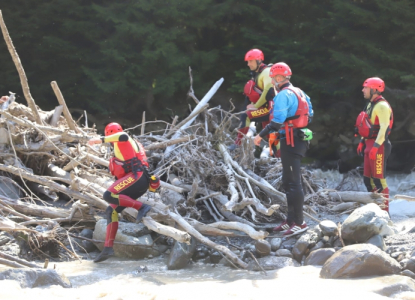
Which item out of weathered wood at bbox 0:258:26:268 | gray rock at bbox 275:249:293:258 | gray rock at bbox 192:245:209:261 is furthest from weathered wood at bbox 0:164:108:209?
gray rock at bbox 275:249:293:258

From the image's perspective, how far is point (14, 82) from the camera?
1384 centimetres

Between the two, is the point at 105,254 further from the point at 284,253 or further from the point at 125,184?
the point at 284,253

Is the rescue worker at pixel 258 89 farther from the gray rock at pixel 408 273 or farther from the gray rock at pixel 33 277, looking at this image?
the gray rock at pixel 33 277

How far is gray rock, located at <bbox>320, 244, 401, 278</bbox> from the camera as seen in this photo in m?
5.03

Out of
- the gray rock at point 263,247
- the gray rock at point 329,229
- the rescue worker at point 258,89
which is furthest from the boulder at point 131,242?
the rescue worker at point 258,89

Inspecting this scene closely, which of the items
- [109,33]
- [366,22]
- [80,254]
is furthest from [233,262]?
[109,33]

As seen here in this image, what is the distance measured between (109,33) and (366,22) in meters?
7.22

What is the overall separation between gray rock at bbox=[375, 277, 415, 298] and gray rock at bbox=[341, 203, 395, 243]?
47.5 inches

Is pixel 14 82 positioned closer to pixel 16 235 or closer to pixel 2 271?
pixel 16 235

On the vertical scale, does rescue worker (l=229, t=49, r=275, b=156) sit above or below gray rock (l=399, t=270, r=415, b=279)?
above

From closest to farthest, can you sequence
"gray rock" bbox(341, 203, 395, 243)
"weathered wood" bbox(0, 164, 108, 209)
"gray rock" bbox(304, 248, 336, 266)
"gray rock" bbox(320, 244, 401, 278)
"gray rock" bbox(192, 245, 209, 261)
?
"gray rock" bbox(320, 244, 401, 278) < "gray rock" bbox(304, 248, 336, 266) < "gray rock" bbox(341, 203, 395, 243) < "gray rock" bbox(192, 245, 209, 261) < "weathered wood" bbox(0, 164, 108, 209)

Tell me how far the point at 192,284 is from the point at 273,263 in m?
1.18

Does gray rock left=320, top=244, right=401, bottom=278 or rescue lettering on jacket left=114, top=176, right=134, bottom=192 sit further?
rescue lettering on jacket left=114, top=176, right=134, bottom=192

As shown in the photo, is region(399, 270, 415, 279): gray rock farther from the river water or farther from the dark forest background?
the dark forest background
